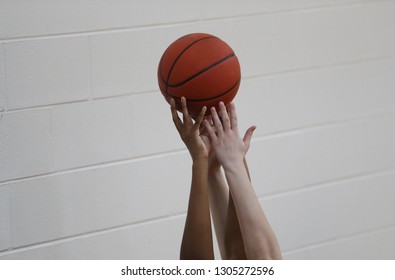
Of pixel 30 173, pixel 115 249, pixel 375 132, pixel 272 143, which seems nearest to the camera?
pixel 30 173

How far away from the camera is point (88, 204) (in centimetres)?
284

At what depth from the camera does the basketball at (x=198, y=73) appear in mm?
1930

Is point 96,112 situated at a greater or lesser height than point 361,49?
lesser

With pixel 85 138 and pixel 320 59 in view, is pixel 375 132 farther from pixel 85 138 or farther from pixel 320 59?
pixel 85 138

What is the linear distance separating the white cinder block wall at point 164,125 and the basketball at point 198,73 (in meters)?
0.84

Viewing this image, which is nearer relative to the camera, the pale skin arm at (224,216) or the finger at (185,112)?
the finger at (185,112)

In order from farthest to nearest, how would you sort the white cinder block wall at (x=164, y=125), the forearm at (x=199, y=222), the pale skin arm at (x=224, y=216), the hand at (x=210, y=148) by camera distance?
the white cinder block wall at (x=164, y=125)
the pale skin arm at (x=224, y=216)
the hand at (x=210, y=148)
the forearm at (x=199, y=222)

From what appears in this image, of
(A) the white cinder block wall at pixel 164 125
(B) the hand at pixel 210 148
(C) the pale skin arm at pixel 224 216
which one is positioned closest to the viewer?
(B) the hand at pixel 210 148

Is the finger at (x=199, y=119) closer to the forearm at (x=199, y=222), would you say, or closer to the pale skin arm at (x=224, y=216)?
the forearm at (x=199, y=222)

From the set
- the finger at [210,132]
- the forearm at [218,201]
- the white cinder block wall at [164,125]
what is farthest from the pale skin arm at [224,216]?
the white cinder block wall at [164,125]

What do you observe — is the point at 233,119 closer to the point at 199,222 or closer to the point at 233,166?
the point at 233,166

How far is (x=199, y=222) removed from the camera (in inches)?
71.0
